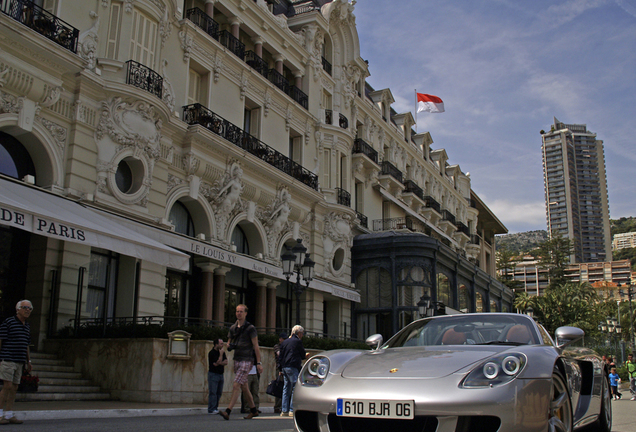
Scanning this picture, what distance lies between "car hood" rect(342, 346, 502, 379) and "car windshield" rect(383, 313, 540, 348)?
1.84ft

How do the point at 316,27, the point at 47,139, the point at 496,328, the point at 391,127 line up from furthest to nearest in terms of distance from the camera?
the point at 391,127, the point at 316,27, the point at 47,139, the point at 496,328

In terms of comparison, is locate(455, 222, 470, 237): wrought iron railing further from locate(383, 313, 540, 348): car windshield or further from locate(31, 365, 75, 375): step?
locate(383, 313, 540, 348): car windshield

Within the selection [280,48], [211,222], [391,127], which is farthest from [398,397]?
[391,127]

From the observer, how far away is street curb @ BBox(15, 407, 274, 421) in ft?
27.3

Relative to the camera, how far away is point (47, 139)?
47.6 feet

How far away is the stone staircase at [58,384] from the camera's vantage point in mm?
11281

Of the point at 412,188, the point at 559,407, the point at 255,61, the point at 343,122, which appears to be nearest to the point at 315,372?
the point at 559,407

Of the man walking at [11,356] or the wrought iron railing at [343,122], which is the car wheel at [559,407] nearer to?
the man walking at [11,356]

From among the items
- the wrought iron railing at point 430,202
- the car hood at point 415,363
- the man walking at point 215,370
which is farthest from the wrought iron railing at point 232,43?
the wrought iron railing at point 430,202

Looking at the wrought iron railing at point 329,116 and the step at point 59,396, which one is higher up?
the wrought iron railing at point 329,116

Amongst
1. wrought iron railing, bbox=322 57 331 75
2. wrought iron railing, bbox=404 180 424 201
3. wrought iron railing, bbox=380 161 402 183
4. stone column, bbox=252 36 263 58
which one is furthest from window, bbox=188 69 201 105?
wrought iron railing, bbox=404 180 424 201

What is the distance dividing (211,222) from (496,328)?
1539 centimetres

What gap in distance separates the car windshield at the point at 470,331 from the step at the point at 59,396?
8310 millimetres

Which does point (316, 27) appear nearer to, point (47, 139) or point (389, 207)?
point (389, 207)
